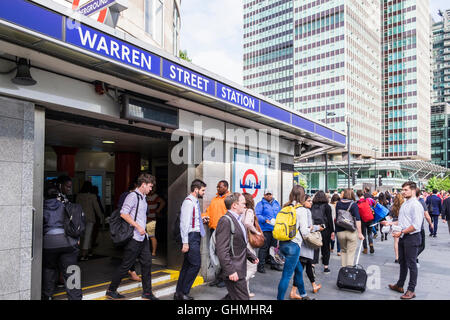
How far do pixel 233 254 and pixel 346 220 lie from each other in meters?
3.89

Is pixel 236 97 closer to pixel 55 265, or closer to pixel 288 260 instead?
pixel 288 260

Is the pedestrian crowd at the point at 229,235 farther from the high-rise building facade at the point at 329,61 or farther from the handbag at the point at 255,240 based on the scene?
the high-rise building facade at the point at 329,61

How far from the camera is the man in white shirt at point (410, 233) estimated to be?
582cm

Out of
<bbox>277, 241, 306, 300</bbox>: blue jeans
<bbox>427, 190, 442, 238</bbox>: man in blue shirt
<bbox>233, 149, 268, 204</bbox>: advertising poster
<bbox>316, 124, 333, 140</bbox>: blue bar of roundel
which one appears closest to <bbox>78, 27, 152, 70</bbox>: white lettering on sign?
<bbox>277, 241, 306, 300</bbox>: blue jeans

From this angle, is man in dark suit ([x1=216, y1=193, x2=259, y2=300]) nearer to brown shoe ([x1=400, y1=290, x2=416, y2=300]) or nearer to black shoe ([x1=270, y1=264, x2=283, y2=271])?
brown shoe ([x1=400, y1=290, x2=416, y2=300])

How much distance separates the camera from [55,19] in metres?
3.42

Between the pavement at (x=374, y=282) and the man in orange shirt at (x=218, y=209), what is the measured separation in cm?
19

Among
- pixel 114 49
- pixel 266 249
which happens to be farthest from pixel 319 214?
pixel 114 49

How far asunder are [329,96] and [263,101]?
7952 cm

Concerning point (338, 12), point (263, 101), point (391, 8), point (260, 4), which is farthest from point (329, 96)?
Result: point (263, 101)

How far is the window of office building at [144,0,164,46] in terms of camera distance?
9.59m

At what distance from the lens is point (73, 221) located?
4.48m
